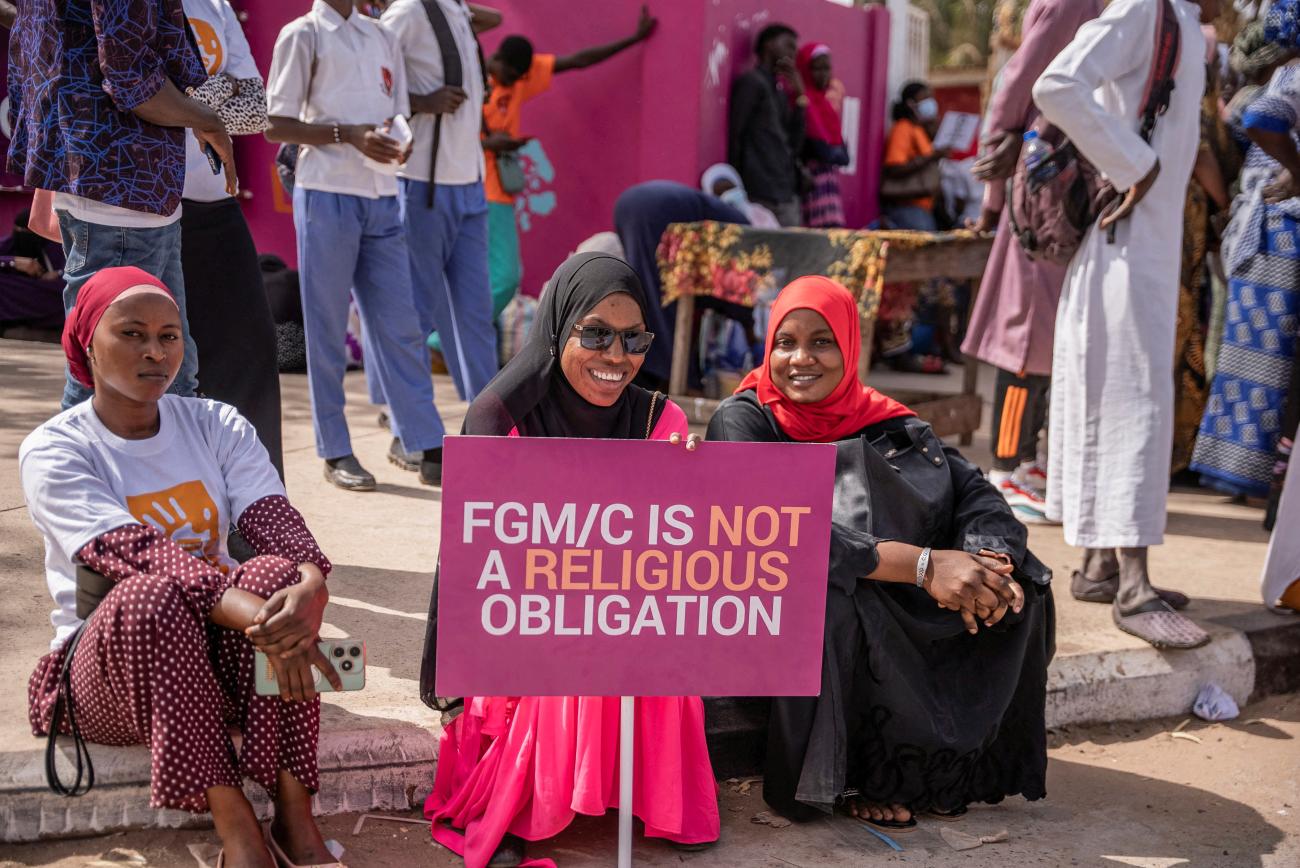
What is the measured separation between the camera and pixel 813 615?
8.85 feet

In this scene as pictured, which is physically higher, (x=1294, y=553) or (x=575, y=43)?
(x=575, y=43)

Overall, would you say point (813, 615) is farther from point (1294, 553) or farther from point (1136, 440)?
point (1294, 553)

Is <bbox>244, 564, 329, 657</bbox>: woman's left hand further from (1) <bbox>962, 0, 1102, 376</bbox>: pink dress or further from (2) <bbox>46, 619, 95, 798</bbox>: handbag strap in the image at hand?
(1) <bbox>962, 0, 1102, 376</bbox>: pink dress

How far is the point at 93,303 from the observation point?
279 cm

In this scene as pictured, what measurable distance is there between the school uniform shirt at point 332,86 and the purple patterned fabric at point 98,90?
5.16 ft

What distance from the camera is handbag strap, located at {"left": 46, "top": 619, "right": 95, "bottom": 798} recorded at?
8.93ft

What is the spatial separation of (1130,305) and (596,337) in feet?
6.53

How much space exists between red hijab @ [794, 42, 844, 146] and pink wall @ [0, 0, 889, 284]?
40cm

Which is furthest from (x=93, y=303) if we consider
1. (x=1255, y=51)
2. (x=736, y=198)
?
(x=736, y=198)

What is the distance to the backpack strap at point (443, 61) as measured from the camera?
18.0 feet

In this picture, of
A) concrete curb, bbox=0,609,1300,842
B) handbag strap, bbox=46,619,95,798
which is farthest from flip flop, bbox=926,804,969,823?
handbag strap, bbox=46,619,95,798

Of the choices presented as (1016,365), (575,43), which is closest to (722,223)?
(1016,365)

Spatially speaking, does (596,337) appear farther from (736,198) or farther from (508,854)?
(736,198)

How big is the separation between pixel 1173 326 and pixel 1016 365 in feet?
4.09
